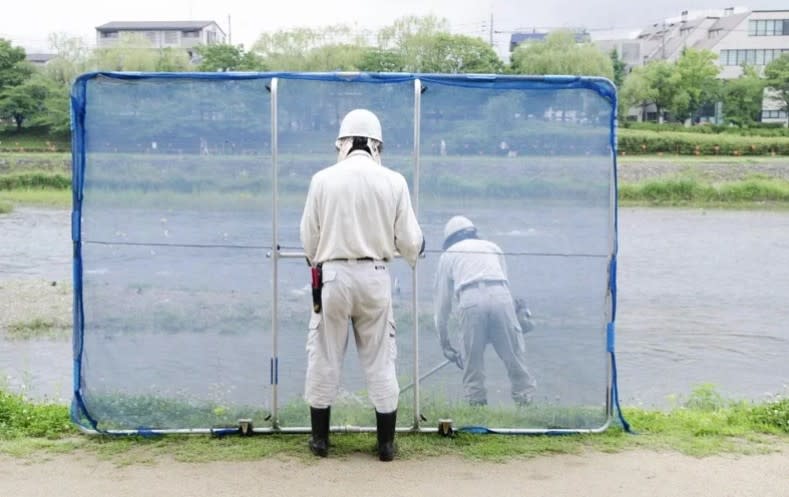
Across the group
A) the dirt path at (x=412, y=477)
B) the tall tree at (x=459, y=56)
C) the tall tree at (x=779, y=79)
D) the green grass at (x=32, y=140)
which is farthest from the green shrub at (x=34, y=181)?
the tall tree at (x=779, y=79)

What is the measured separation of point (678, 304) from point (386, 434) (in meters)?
13.6

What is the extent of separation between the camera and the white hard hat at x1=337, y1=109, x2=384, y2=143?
5.80 metres

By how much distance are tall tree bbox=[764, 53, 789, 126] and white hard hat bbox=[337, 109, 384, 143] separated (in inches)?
2839

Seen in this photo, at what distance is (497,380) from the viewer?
653 centimetres

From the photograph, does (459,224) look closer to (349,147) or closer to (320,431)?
(349,147)

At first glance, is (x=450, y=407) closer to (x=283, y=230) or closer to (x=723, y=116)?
(x=283, y=230)

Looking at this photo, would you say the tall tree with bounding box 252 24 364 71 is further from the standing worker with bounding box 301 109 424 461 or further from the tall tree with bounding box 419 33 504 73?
the standing worker with bounding box 301 109 424 461

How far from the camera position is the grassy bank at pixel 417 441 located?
602 centimetres

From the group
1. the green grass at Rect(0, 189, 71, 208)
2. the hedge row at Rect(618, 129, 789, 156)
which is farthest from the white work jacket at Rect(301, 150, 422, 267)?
the hedge row at Rect(618, 129, 789, 156)

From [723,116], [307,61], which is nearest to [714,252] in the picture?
[307,61]

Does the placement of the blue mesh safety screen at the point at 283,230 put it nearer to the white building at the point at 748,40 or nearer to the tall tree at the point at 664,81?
the tall tree at the point at 664,81

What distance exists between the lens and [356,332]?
588 cm

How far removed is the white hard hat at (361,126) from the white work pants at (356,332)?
77 centimetres

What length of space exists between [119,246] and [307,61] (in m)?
65.4
